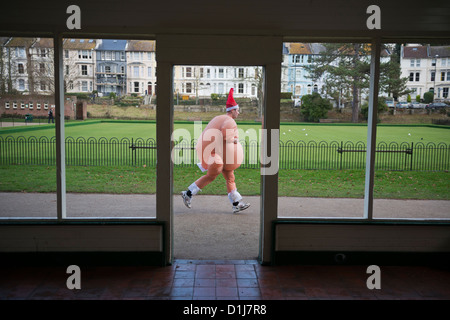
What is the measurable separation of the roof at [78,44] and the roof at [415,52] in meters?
4.25

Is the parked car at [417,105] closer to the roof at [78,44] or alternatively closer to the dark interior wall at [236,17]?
the dark interior wall at [236,17]

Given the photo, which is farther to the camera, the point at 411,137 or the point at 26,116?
the point at 411,137

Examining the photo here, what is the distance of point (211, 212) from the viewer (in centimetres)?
702

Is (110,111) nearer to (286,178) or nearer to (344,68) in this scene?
(286,178)

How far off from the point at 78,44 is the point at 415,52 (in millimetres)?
4665

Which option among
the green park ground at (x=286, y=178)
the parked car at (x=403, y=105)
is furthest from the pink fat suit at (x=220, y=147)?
the parked car at (x=403, y=105)

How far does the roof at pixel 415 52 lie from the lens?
16.1 ft

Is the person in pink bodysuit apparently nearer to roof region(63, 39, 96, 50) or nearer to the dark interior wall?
the dark interior wall

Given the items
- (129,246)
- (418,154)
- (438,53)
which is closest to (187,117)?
(129,246)

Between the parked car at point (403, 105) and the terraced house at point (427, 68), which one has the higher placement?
the terraced house at point (427, 68)

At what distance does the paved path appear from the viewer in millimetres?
5203

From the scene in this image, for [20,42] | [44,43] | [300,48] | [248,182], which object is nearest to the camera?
[44,43]

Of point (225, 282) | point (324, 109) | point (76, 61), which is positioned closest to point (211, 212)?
point (225, 282)

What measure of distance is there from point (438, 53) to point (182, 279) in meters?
4.39
